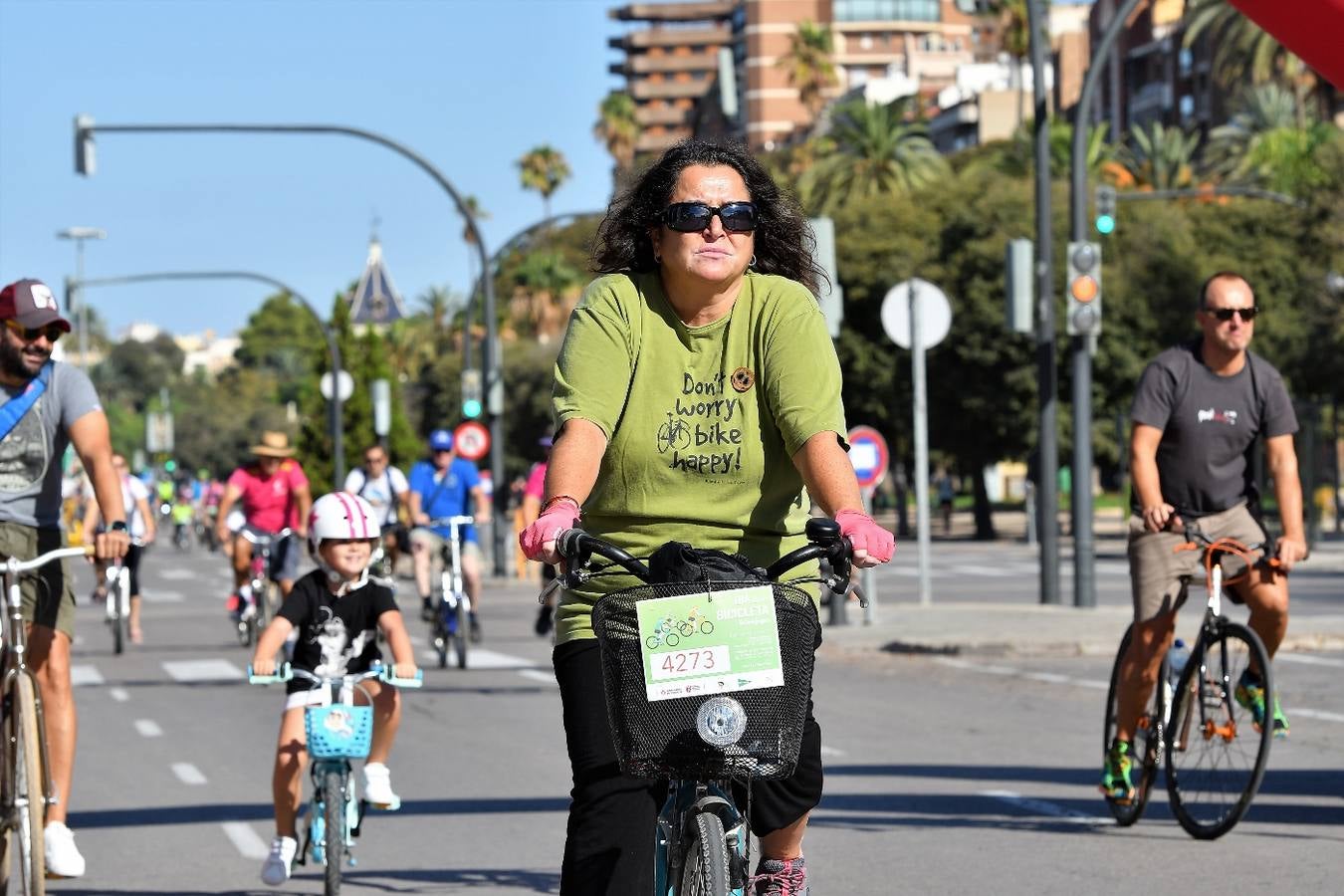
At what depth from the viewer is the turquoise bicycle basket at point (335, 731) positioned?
7164 millimetres

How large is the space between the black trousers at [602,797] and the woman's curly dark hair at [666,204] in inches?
34.8

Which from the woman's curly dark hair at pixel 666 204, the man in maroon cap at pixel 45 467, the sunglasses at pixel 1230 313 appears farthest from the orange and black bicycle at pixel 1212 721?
the man in maroon cap at pixel 45 467

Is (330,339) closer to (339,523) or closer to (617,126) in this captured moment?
(339,523)

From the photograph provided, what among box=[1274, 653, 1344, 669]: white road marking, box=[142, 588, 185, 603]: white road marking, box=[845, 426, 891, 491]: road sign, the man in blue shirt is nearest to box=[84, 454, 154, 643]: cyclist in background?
the man in blue shirt

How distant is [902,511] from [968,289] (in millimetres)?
7376

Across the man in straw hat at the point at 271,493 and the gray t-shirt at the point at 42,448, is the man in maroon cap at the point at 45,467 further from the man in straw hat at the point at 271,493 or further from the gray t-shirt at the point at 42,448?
the man in straw hat at the point at 271,493

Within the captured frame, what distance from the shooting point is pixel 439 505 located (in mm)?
18547

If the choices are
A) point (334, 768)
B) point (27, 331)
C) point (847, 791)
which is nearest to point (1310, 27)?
point (847, 791)

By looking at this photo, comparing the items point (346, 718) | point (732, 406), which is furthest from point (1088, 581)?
point (732, 406)

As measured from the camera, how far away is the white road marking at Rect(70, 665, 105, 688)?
17.8 m

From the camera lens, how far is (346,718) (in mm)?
7188

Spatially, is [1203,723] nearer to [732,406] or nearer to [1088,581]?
[732,406]

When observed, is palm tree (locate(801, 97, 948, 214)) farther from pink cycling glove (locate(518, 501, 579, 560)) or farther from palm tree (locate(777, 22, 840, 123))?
pink cycling glove (locate(518, 501, 579, 560))

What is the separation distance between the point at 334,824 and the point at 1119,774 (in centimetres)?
291
